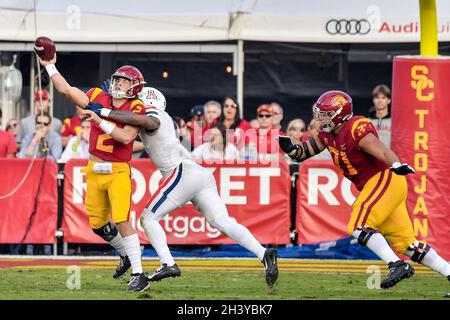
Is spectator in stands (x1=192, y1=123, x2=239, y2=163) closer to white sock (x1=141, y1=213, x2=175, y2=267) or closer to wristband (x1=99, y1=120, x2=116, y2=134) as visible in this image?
white sock (x1=141, y1=213, x2=175, y2=267)

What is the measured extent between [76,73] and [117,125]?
884 cm

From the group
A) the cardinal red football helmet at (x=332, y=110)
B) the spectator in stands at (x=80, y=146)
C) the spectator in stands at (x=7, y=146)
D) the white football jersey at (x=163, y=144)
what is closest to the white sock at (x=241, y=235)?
the white football jersey at (x=163, y=144)

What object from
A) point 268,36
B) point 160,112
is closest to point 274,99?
point 268,36

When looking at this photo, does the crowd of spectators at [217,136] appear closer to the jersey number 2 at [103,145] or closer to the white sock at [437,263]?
the jersey number 2 at [103,145]

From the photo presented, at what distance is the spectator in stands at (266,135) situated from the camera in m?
14.8

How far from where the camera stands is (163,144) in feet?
35.2

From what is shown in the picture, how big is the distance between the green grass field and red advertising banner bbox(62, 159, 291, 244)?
6.36 feet

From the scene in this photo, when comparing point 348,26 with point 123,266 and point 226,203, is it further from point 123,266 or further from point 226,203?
point 123,266

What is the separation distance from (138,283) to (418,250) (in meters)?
2.24

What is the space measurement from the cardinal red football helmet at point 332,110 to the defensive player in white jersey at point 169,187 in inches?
41.2

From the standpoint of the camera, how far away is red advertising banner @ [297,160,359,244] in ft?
47.8

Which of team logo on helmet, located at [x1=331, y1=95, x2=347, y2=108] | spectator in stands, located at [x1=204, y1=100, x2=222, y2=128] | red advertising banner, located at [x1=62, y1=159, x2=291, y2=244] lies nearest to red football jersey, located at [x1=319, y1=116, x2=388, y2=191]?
team logo on helmet, located at [x1=331, y1=95, x2=347, y2=108]

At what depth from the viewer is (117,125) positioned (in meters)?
10.6

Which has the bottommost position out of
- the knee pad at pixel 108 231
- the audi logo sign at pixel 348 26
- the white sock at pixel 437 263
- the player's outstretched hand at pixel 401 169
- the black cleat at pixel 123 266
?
the black cleat at pixel 123 266
